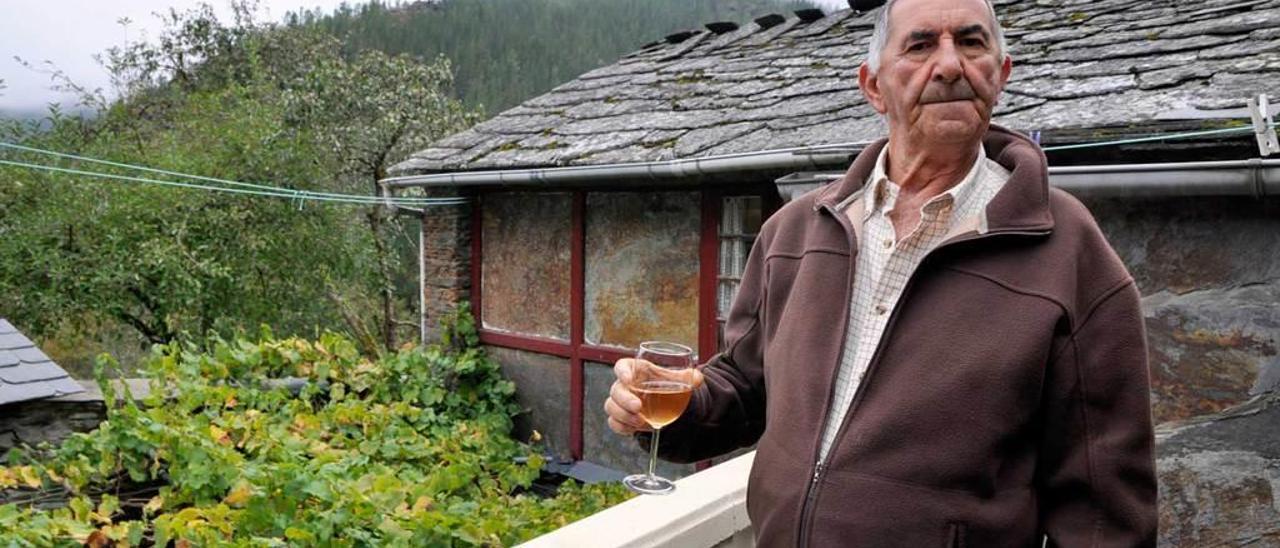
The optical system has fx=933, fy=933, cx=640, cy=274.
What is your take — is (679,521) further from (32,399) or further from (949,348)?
(32,399)

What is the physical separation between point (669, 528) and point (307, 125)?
1353 cm

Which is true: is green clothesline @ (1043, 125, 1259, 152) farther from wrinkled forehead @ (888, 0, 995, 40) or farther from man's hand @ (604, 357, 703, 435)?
man's hand @ (604, 357, 703, 435)

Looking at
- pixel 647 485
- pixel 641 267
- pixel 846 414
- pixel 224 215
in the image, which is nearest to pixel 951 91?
pixel 846 414

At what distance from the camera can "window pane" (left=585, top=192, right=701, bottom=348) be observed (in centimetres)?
657

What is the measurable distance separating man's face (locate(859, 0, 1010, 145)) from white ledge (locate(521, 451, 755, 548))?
1162 millimetres

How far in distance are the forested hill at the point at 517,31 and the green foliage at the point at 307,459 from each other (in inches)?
701

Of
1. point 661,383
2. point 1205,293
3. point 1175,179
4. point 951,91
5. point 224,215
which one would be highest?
point 951,91

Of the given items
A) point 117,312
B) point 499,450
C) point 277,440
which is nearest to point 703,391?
point 277,440

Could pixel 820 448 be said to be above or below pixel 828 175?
below

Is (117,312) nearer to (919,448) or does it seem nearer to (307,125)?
(307,125)

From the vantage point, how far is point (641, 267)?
6902 millimetres

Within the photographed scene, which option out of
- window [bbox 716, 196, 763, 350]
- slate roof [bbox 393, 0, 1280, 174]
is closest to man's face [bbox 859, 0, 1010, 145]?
slate roof [bbox 393, 0, 1280, 174]

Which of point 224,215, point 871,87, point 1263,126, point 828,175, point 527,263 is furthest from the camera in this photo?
point 224,215

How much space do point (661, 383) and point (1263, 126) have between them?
8.73 ft
